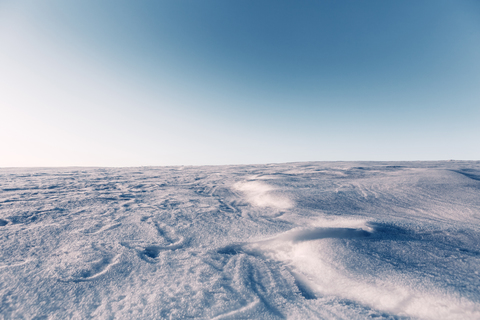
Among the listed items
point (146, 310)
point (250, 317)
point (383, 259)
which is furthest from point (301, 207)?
point (146, 310)

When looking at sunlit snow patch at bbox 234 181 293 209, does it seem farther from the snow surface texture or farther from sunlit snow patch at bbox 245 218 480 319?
sunlit snow patch at bbox 245 218 480 319

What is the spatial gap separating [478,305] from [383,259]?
515 millimetres

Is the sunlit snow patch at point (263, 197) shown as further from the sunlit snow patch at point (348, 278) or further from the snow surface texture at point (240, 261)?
the sunlit snow patch at point (348, 278)

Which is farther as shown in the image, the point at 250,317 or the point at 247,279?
the point at 247,279

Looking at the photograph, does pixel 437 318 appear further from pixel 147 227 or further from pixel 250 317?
pixel 147 227

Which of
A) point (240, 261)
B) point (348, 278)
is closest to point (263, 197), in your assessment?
point (240, 261)

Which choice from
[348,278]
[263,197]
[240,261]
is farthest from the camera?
[263,197]

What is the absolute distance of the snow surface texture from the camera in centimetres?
119

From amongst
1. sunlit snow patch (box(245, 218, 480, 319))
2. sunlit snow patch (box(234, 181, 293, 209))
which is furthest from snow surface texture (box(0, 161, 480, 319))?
sunlit snow patch (box(234, 181, 293, 209))

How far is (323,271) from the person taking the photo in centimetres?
154

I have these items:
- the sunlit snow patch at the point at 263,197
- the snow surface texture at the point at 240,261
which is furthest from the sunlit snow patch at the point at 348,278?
the sunlit snow patch at the point at 263,197

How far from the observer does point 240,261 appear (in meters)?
1.70

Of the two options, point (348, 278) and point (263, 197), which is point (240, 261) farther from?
point (263, 197)

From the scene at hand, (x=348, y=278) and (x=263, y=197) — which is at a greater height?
(x=263, y=197)
